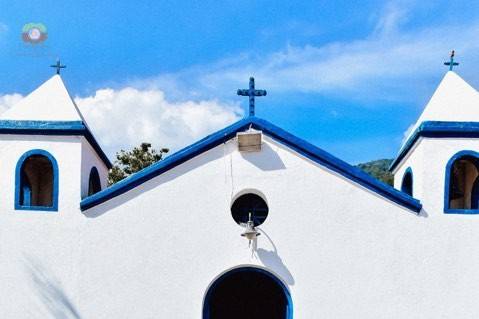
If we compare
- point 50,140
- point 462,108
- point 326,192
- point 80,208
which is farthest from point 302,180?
point 50,140

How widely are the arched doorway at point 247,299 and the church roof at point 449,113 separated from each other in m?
3.33

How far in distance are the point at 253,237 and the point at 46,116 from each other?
12.6 feet

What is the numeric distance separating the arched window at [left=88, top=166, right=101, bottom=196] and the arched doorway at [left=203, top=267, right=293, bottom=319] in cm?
313

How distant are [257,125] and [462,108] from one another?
10.8 feet

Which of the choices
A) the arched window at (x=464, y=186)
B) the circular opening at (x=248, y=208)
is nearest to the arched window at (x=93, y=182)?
the circular opening at (x=248, y=208)

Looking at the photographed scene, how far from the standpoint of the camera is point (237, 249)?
27.5ft

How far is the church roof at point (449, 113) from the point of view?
855cm

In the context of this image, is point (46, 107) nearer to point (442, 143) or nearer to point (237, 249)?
point (237, 249)

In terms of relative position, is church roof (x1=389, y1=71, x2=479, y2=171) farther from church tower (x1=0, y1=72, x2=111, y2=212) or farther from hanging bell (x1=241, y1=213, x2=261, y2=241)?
church tower (x1=0, y1=72, x2=111, y2=212)

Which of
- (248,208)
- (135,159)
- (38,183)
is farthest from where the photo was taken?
(135,159)

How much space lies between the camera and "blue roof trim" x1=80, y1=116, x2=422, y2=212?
841 cm

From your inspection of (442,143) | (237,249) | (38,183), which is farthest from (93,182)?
(442,143)

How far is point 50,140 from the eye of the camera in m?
8.88

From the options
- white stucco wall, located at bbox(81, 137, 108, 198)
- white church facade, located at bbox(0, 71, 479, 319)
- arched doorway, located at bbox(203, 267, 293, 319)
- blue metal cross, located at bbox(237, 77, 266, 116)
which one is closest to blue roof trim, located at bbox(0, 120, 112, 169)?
white stucco wall, located at bbox(81, 137, 108, 198)
